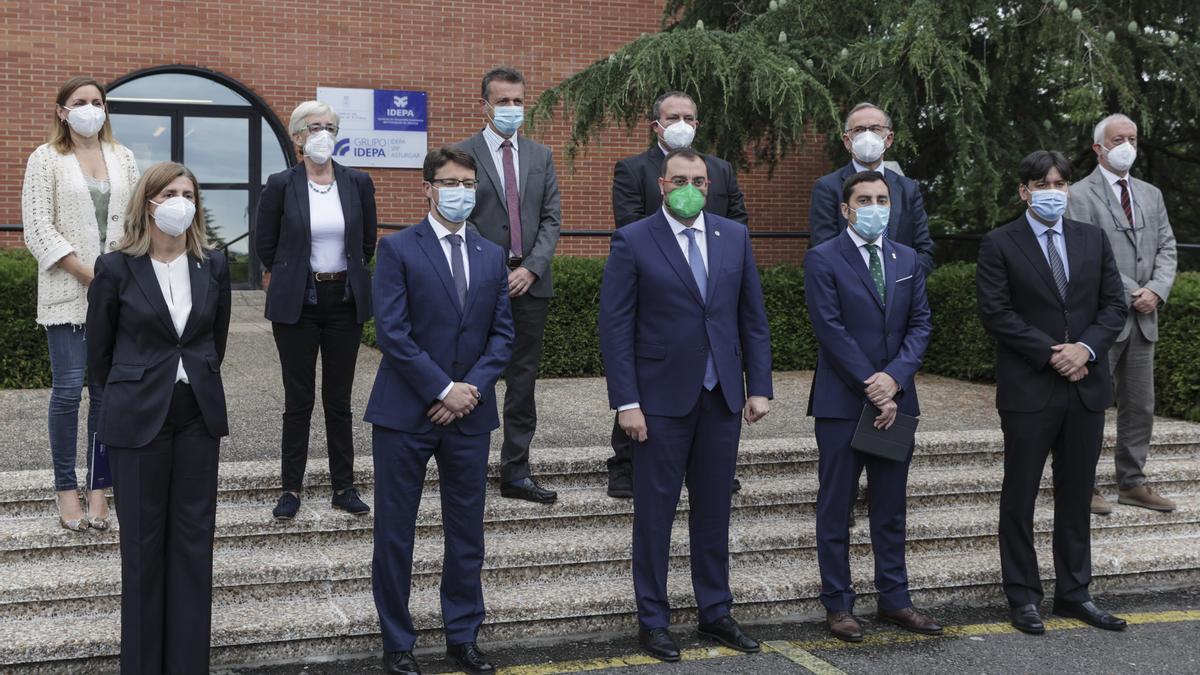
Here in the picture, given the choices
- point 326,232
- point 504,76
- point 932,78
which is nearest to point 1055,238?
point 504,76

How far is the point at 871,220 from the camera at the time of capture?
5059 millimetres

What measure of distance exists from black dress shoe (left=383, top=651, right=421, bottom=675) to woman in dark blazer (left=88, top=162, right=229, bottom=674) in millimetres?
655

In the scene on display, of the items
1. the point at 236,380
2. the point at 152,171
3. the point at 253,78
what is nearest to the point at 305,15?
the point at 253,78

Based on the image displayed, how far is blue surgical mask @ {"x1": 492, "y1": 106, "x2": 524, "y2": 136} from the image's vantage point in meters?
5.68

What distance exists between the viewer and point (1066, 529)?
5.28 metres

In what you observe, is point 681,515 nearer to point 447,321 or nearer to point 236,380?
point 447,321

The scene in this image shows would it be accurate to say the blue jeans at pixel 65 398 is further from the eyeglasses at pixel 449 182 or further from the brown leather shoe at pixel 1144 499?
the brown leather shoe at pixel 1144 499

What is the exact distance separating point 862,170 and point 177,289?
3.12 meters

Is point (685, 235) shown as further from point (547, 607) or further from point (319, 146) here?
point (319, 146)

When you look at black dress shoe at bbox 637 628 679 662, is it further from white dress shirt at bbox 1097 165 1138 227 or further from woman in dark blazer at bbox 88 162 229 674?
white dress shirt at bbox 1097 165 1138 227

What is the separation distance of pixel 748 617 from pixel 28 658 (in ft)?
9.45

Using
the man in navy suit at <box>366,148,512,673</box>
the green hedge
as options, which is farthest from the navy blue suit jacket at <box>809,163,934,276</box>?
the green hedge

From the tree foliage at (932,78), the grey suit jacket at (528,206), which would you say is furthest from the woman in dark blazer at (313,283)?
the tree foliage at (932,78)

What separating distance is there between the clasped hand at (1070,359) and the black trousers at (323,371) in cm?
308
